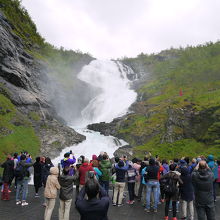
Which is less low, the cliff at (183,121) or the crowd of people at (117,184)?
the cliff at (183,121)

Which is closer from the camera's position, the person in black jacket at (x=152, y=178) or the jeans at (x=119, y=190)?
the person in black jacket at (x=152, y=178)

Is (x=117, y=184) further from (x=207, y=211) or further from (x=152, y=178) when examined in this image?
(x=207, y=211)

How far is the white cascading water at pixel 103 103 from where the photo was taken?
2834 centimetres

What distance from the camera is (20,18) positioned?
172 feet

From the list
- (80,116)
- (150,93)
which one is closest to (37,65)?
(80,116)

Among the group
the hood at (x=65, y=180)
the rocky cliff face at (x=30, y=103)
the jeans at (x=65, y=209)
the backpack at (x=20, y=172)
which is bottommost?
the jeans at (x=65, y=209)

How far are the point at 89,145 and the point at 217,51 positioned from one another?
113 ft

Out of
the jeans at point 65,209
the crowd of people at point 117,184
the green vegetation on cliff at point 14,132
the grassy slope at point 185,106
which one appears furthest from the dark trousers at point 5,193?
the grassy slope at point 185,106

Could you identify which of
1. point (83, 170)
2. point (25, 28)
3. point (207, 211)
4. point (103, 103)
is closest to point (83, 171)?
point (83, 170)

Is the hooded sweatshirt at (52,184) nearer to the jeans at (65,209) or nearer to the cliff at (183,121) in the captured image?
the jeans at (65,209)

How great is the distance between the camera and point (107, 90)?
61875 mm

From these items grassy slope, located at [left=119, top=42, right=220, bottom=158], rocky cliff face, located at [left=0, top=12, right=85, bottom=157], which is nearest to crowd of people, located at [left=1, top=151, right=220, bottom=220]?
grassy slope, located at [left=119, top=42, right=220, bottom=158]

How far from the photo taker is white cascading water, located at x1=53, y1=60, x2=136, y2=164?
28.3 metres

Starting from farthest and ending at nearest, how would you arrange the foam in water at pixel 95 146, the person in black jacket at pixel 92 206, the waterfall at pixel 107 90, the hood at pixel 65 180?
the waterfall at pixel 107 90 < the foam in water at pixel 95 146 < the hood at pixel 65 180 < the person in black jacket at pixel 92 206
